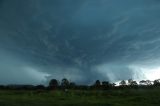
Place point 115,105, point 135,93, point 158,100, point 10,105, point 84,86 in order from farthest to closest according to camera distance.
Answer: point 84,86, point 135,93, point 158,100, point 115,105, point 10,105

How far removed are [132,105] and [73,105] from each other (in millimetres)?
7215

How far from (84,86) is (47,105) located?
53209 mm

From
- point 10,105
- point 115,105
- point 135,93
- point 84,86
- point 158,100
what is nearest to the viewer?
point 10,105

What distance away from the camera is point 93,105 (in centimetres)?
3312

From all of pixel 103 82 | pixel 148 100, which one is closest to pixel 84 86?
pixel 103 82

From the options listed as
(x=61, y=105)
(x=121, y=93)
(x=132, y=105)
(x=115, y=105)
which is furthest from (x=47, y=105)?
(x=121, y=93)

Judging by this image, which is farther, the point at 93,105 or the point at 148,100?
the point at 148,100

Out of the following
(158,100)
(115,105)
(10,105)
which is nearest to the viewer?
(10,105)

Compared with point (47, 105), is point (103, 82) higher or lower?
higher

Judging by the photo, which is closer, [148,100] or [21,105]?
[21,105]

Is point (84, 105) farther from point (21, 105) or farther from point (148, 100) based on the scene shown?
point (148, 100)

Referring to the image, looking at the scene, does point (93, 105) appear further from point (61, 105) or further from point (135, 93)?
point (135, 93)

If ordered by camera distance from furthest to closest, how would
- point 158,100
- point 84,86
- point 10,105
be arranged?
1. point 84,86
2. point 158,100
3. point 10,105

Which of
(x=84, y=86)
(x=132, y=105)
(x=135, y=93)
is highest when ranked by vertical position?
(x=84, y=86)
